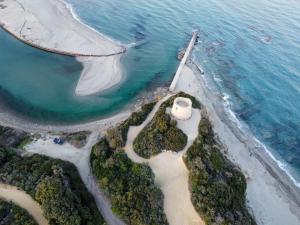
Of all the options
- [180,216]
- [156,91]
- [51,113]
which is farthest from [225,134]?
[51,113]

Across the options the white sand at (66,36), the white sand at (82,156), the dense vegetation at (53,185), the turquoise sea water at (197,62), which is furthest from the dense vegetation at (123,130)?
the white sand at (66,36)

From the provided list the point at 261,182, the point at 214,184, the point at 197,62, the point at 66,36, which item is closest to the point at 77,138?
the point at 214,184

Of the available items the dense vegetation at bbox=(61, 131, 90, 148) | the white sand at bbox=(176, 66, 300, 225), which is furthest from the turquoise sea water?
the dense vegetation at bbox=(61, 131, 90, 148)

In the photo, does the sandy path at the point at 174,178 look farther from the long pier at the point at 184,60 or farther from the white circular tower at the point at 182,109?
the long pier at the point at 184,60

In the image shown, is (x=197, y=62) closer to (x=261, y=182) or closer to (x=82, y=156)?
(x=261, y=182)

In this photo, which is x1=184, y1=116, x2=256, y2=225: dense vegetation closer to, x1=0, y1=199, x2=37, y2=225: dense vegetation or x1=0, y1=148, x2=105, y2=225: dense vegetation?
x1=0, y1=148, x2=105, y2=225: dense vegetation
